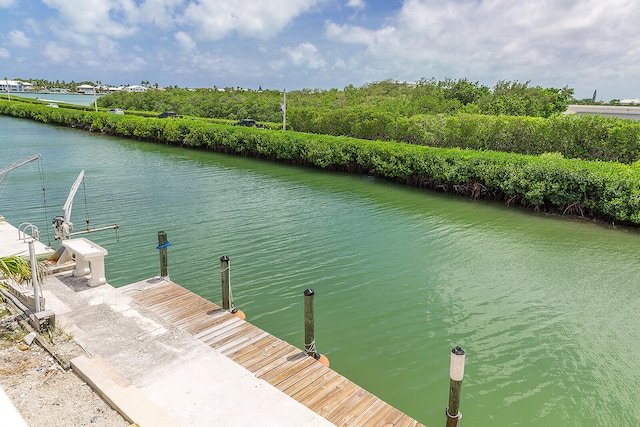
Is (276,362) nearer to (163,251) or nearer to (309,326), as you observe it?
(309,326)

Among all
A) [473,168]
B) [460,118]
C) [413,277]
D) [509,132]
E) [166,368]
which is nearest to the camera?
[166,368]

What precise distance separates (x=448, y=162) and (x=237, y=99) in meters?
48.7

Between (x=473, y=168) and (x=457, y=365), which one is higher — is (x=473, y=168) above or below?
above

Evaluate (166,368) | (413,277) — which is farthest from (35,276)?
(413,277)

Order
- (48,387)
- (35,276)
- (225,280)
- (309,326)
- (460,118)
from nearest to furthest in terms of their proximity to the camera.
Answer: (48,387), (35,276), (309,326), (225,280), (460,118)

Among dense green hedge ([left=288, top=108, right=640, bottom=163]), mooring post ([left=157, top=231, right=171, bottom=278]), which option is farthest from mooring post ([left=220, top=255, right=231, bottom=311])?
dense green hedge ([left=288, top=108, right=640, bottom=163])

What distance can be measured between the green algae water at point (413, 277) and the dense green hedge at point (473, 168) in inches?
47.2

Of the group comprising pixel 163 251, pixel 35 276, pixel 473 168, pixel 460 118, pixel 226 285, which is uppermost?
pixel 460 118

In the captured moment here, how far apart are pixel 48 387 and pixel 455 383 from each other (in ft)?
18.8

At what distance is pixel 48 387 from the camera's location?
5992mm

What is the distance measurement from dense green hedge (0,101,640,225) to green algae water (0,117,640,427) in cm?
120

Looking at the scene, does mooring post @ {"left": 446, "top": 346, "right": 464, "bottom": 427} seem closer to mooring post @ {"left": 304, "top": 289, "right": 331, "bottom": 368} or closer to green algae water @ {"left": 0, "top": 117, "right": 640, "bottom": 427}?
green algae water @ {"left": 0, "top": 117, "right": 640, "bottom": 427}

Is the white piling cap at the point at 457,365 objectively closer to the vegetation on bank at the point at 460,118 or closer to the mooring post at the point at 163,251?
the mooring post at the point at 163,251

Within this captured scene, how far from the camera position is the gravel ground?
538 centimetres
